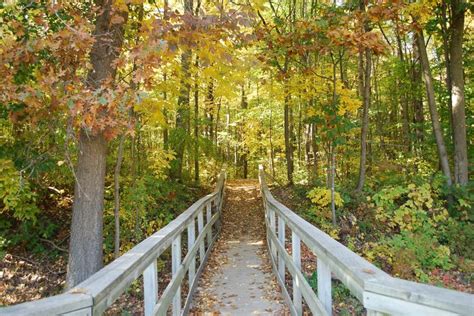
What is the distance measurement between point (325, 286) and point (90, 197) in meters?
4.54

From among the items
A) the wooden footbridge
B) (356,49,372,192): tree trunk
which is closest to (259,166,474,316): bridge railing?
the wooden footbridge

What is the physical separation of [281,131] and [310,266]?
2003 cm

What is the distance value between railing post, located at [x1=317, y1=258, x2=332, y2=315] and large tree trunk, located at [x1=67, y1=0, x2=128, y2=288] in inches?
174

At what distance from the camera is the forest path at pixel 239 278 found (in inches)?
215

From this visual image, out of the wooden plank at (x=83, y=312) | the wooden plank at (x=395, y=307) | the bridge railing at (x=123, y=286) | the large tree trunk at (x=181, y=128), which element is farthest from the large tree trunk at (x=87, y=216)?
the wooden plank at (x=395, y=307)

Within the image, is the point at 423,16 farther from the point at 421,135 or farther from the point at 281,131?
the point at 281,131

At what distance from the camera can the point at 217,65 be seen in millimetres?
8523

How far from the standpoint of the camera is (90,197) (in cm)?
641

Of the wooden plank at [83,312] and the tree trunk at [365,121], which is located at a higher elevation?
the tree trunk at [365,121]

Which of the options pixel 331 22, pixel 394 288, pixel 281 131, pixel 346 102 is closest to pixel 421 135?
pixel 346 102

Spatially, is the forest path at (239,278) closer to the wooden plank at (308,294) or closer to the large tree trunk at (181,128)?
the wooden plank at (308,294)

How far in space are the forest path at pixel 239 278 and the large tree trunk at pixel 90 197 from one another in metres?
1.84

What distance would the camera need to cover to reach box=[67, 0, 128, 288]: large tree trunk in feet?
20.9

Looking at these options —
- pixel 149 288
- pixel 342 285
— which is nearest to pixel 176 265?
pixel 149 288
